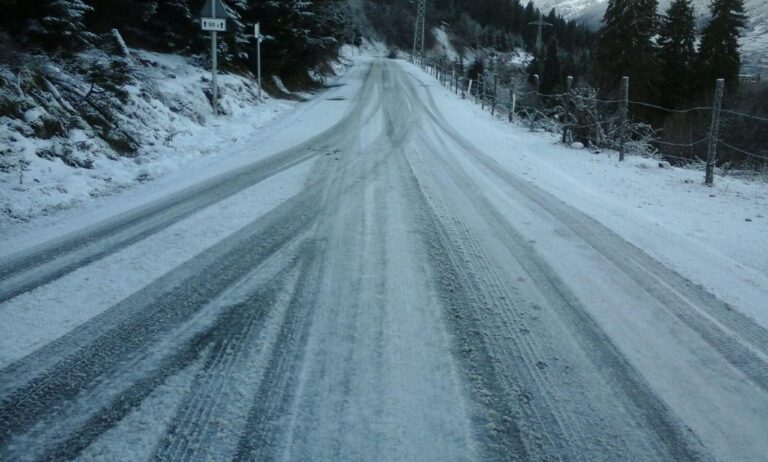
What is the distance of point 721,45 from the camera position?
38.3 meters

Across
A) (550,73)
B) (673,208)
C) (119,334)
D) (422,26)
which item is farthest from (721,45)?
(119,334)

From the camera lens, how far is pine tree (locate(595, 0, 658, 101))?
35.3m

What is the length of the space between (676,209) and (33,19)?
9.84 m

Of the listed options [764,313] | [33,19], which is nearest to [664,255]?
[764,313]

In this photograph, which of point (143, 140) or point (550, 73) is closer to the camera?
point (143, 140)

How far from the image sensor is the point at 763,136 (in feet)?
88.0

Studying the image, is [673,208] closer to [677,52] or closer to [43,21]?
[43,21]

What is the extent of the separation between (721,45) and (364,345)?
46.0 metres

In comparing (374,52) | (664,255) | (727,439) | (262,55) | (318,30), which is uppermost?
(374,52)

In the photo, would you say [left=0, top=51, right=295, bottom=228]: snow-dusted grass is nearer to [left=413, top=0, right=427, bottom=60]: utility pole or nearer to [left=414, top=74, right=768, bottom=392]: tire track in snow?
[left=414, top=74, right=768, bottom=392]: tire track in snow

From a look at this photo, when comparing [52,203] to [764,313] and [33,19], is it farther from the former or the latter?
[764,313]

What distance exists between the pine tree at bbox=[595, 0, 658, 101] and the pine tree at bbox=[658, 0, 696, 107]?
9.81 feet

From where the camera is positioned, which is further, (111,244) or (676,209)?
(676,209)

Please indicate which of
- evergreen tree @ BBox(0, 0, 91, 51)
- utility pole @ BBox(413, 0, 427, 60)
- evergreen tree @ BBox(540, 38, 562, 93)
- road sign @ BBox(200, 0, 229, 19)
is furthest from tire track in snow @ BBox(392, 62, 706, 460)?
evergreen tree @ BBox(540, 38, 562, 93)
